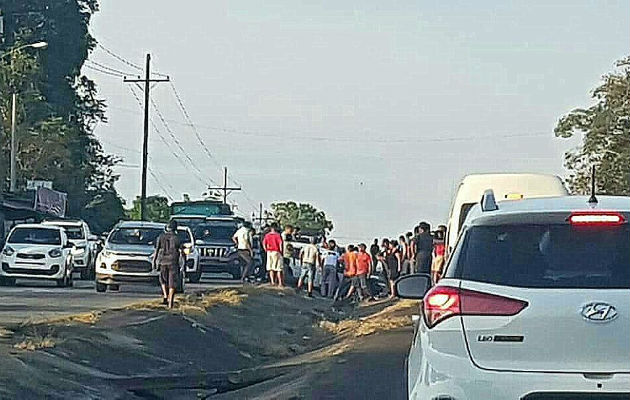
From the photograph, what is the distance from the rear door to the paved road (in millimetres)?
14439

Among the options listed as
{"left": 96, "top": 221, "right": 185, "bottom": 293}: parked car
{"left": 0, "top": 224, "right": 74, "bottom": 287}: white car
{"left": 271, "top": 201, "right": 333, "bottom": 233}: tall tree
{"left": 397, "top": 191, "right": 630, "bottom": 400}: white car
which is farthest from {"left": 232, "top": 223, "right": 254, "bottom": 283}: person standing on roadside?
{"left": 271, "top": 201, "right": 333, "bottom": 233}: tall tree

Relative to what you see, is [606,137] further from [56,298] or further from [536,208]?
[536,208]

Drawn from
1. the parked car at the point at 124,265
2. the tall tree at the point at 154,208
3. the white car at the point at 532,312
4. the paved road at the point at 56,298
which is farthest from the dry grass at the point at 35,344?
the tall tree at the point at 154,208

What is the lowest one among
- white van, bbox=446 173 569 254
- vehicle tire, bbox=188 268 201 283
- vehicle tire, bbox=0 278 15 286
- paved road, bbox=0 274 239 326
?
paved road, bbox=0 274 239 326

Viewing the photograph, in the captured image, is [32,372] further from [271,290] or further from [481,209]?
[271,290]

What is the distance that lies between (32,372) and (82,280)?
27440mm

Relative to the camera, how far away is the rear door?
7.13m

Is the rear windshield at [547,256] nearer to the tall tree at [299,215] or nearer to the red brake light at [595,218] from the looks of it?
the red brake light at [595,218]

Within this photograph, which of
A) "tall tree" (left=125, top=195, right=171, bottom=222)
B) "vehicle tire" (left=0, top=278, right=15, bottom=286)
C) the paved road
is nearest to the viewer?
the paved road

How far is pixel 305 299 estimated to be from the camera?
34.9 metres

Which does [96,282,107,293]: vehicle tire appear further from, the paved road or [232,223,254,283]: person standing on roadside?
[232,223,254,283]: person standing on roadside

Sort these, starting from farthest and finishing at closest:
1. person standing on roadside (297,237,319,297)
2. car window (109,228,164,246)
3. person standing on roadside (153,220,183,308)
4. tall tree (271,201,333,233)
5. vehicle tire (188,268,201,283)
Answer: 1. tall tree (271,201,333,233)
2. vehicle tire (188,268,201,283)
3. person standing on roadside (297,237,319,297)
4. car window (109,228,164,246)
5. person standing on roadside (153,220,183,308)

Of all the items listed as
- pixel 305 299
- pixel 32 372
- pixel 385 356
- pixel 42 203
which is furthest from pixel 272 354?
pixel 42 203

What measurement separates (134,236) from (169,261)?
910cm
